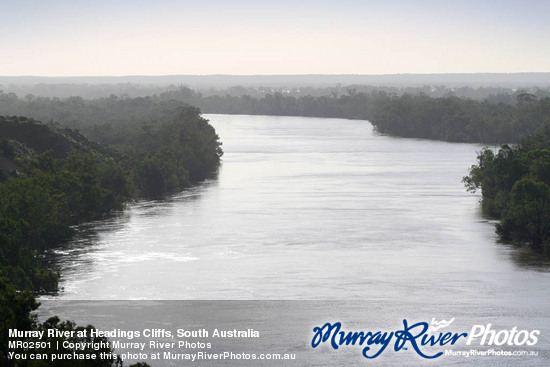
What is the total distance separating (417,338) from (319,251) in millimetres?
14529

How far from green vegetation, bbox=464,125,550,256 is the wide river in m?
1.28

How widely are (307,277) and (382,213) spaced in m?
19.1

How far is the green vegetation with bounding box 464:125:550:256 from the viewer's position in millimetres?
46469

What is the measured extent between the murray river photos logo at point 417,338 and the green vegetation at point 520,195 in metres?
14.2

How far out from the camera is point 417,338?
3225cm

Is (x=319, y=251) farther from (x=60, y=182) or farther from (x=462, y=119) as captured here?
(x=462, y=119)

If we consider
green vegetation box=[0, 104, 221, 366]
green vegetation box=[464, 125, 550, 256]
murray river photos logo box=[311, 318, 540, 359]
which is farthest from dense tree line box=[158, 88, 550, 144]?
murray river photos logo box=[311, 318, 540, 359]

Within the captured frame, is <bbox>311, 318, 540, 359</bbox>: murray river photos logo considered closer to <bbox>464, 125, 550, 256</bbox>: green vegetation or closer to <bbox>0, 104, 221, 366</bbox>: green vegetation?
<bbox>0, 104, 221, 366</bbox>: green vegetation

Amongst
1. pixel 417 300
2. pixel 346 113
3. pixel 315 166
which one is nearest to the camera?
pixel 417 300

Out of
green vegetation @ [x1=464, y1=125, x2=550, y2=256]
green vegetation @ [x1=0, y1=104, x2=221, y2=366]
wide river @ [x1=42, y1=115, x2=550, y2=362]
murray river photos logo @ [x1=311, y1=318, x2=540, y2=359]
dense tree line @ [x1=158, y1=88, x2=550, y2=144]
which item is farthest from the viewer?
dense tree line @ [x1=158, y1=88, x2=550, y2=144]

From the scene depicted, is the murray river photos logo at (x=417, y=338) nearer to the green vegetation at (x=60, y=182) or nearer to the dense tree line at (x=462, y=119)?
the green vegetation at (x=60, y=182)

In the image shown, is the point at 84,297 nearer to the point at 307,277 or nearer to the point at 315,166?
the point at 307,277

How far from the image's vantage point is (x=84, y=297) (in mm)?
37094

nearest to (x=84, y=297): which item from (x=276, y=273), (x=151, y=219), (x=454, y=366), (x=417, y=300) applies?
(x=276, y=273)
